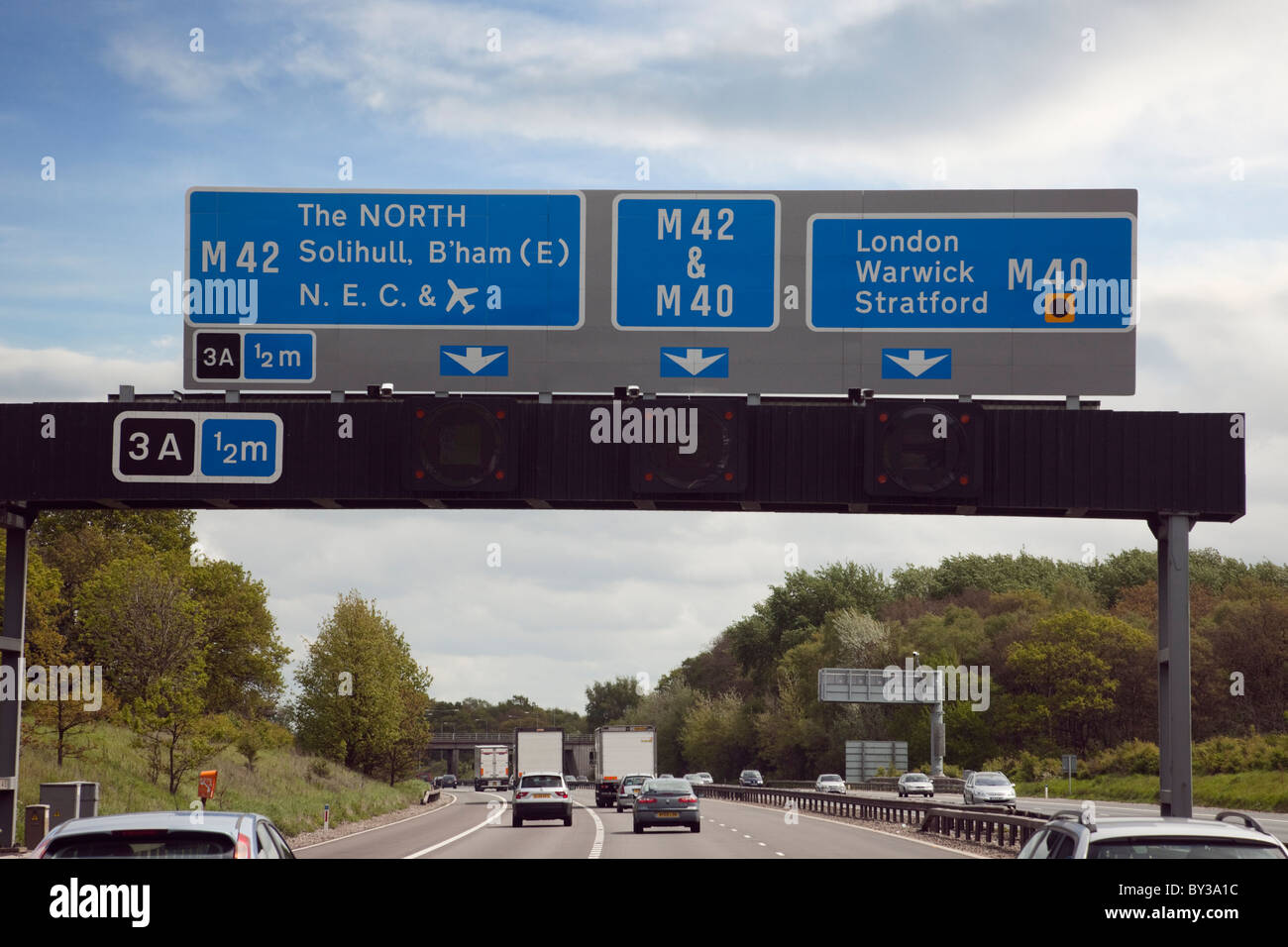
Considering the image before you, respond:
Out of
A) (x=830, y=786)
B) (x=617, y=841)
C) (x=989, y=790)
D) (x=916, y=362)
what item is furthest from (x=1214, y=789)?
(x=916, y=362)

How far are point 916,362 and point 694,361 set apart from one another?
340 cm

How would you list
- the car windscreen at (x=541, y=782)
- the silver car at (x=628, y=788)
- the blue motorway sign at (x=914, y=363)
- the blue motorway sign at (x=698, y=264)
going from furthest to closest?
the silver car at (x=628, y=788) → the car windscreen at (x=541, y=782) → the blue motorway sign at (x=698, y=264) → the blue motorway sign at (x=914, y=363)

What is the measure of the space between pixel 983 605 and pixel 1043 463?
113173 mm

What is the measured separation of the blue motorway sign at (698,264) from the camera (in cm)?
2362

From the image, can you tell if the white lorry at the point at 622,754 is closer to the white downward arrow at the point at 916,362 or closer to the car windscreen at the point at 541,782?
the car windscreen at the point at 541,782

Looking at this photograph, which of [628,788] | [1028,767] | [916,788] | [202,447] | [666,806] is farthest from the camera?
[1028,767]

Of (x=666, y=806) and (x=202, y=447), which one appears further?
(x=666, y=806)

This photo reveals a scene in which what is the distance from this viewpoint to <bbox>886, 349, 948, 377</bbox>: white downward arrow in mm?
23406

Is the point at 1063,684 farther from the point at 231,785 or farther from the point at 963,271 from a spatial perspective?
the point at 963,271

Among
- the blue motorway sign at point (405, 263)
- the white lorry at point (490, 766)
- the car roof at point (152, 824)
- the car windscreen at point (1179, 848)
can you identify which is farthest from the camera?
the white lorry at point (490, 766)

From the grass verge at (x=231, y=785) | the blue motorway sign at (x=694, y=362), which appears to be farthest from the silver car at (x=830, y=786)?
the blue motorway sign at (x=694, y=362)

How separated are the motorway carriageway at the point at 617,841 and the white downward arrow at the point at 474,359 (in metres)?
8.94

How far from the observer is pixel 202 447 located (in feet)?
78.6

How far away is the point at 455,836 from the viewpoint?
136ft
